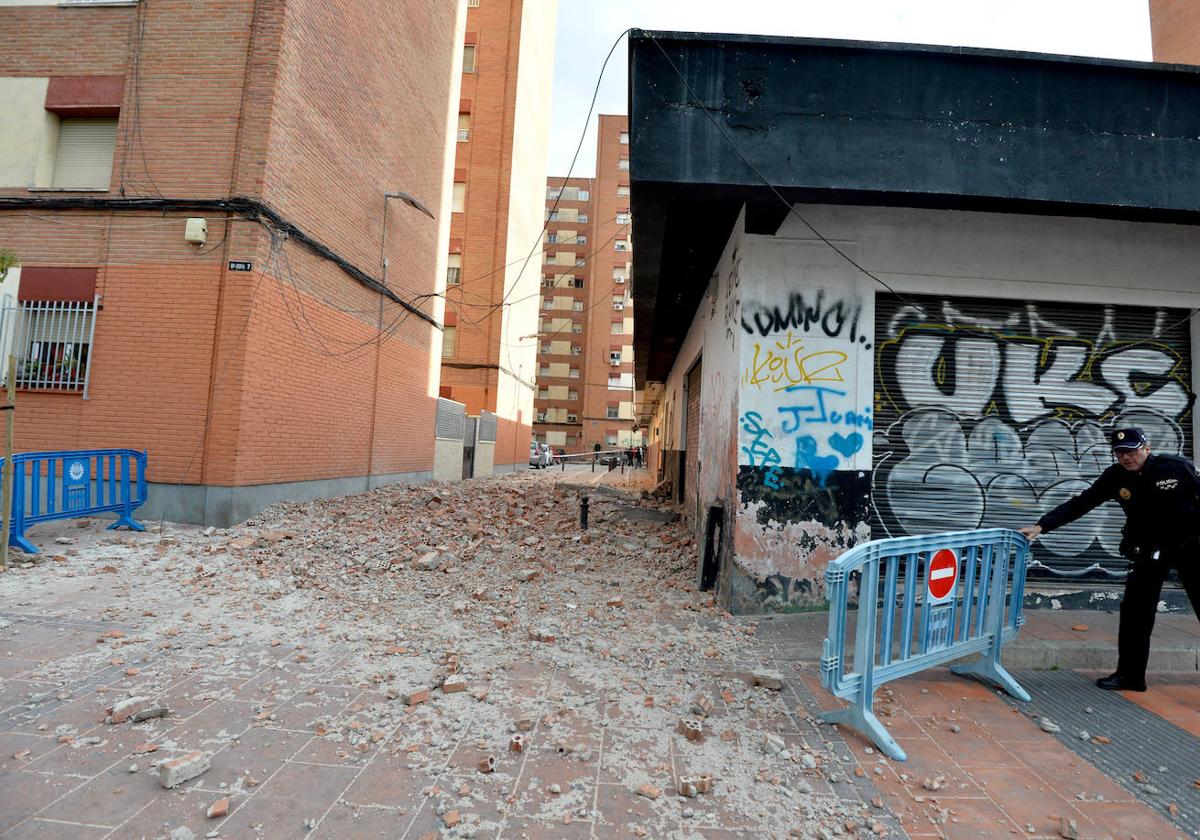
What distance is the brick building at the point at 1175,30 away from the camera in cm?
1022

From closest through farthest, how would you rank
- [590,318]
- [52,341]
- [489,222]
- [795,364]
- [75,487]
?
1. [795,364]
2. [75,487]
3. [52,341]
4. [489,222]
5. [590,318]

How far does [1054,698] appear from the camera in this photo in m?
3.83

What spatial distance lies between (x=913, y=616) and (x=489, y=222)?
25.4m

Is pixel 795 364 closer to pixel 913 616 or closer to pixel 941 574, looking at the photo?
pixel 941 574

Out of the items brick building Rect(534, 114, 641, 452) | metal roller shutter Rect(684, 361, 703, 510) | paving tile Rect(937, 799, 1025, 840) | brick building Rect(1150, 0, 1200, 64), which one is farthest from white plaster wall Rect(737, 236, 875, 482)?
brick building Rect(534, 114, 641, 452)

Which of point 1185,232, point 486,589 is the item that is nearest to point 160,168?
point 486,589

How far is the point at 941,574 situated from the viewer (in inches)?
137

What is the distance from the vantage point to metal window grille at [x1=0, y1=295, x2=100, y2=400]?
28.2 ft

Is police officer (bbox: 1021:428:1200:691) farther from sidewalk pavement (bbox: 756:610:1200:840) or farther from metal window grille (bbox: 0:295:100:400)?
metal window grille (bbox: 0:295:100:400)

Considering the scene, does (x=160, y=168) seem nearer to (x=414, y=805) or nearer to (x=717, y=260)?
(x=717, y=260)

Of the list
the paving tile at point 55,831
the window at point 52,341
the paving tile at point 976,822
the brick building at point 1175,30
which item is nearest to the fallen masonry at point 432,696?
the paving tile at point 55,831

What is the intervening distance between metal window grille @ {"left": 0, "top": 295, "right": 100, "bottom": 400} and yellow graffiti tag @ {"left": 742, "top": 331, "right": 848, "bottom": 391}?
9.24 meters

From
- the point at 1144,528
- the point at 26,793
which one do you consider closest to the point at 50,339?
the point at 26,793

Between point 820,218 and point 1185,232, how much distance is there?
355cm
